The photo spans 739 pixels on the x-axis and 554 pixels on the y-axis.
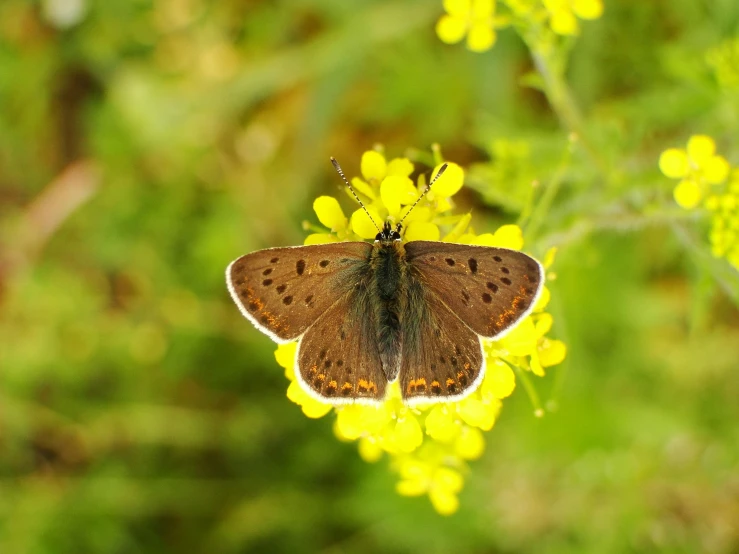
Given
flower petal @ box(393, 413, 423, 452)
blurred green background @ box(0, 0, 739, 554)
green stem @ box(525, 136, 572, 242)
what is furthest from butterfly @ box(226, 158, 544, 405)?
blurred green background @ box(0, 0, 739, 554)

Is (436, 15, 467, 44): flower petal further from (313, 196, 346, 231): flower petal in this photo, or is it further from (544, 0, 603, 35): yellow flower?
(313, 196, 346, 231): flower petal

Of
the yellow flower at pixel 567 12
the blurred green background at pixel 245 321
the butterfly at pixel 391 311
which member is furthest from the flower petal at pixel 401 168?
the blurred green background at pixel 245 321

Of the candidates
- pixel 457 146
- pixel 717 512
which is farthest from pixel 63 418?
pixel 717 512

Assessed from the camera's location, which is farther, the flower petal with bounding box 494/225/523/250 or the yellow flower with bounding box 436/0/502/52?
the yellow flower with bounding box 436/0/502/52

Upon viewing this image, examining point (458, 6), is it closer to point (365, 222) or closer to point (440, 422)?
point (365, 222)

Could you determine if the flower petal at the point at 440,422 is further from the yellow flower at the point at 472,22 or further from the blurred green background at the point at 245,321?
the blurred green background at the point at 245,321

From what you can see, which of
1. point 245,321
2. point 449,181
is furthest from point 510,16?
point 245,321
